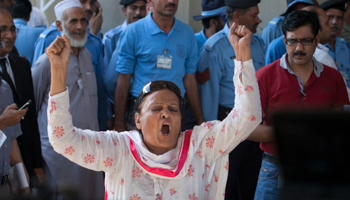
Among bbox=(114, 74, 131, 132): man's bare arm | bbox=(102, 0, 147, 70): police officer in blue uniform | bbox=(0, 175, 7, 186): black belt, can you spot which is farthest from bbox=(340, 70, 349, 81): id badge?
bbox=(0, 175, 7, 186): black belt

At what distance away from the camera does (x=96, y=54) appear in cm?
417

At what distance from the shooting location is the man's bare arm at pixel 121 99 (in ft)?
11.1

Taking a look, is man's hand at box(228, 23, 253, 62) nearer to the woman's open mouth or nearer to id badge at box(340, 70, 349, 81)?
the woman's open mouth

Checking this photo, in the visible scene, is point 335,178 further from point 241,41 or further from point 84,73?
point 84,73

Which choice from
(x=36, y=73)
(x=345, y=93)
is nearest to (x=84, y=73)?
(x=36, y=73)

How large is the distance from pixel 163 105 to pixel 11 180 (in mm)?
1170

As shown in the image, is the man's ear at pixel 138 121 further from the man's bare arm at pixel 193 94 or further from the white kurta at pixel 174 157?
the man's bare arm at pixel 193 94

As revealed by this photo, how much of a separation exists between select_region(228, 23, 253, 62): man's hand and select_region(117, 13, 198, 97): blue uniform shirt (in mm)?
1518

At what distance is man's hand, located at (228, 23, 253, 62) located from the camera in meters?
1.88

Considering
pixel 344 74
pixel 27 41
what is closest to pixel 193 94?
pixel 344 74

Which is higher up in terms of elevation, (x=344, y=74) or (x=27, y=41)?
(x=27, y=41)

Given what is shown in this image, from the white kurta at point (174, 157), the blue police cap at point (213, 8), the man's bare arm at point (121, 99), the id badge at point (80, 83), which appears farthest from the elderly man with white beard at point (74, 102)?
the blue police cap at point (213, 8)

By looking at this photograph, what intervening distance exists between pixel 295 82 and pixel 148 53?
4.39 ft

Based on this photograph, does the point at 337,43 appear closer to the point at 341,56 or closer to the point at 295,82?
the point at 341,56
